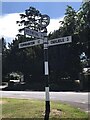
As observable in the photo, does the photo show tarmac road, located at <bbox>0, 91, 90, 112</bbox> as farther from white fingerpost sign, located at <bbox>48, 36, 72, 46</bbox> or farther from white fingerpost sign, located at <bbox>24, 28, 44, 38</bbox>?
white fingerpost sign, located at <bbox>24, 28, 44, 38</bbox>

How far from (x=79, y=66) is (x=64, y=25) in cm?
700

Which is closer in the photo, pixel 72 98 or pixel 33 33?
pixel 33 33

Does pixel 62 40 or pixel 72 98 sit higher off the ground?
pixel 62 40

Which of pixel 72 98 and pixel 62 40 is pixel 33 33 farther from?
pixel 72 98

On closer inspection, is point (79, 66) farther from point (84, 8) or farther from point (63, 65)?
point (84, 8)

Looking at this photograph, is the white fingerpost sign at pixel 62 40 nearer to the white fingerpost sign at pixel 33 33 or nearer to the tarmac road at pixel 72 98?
the white fingerpost sign at pixel 33 33

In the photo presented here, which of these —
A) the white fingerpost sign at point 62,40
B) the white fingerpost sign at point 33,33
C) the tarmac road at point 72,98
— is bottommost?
the tarmac road at point 72,98

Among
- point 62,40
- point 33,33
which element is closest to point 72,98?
point 62,40

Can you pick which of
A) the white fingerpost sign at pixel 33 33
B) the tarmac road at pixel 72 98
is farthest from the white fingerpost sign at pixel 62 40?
the tarmac road at pixel 72 98

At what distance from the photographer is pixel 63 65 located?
158 ft

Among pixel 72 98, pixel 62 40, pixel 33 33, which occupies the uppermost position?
pixel 33 33

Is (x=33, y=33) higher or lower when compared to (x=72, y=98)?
higher

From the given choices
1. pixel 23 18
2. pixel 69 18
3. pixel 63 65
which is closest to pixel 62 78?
pixel 63 65

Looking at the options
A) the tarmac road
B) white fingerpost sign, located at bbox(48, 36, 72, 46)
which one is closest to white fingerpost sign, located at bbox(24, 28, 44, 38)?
white fingerpost sign, located at bbox(48, 36, 72, 46)
